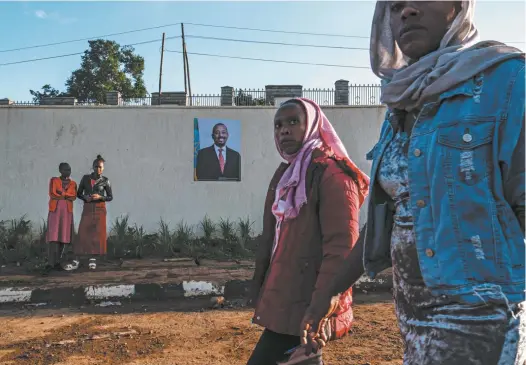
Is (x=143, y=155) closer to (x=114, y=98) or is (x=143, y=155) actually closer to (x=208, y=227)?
(x=114, y=98)

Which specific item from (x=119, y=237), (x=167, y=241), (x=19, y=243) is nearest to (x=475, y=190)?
(x=167, y=241)

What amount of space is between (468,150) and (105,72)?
32.0 metres

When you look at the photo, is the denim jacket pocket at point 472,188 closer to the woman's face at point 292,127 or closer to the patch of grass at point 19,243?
the woman's face at point 292,127

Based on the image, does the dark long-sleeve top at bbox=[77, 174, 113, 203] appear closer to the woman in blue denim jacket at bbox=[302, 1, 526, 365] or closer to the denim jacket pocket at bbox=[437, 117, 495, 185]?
the woman in blue denim jacket at bbox=[302, 1, 526, 365]

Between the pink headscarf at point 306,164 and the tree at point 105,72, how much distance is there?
1172 inches

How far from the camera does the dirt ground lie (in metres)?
3.73

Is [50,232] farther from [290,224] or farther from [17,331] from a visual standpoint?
[290,224]

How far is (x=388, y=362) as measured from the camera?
11.8 ft

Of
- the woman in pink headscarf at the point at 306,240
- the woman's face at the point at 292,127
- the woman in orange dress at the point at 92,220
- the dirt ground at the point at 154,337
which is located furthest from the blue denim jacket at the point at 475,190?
the woman in orange dress at the point at 92,220

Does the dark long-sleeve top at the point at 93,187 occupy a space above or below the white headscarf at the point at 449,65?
below

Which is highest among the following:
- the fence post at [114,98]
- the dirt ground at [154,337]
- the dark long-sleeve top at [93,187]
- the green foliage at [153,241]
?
the fence post at [114,98]

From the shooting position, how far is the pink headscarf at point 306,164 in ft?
7.06

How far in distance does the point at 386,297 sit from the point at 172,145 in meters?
6.97

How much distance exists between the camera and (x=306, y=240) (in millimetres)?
2080
